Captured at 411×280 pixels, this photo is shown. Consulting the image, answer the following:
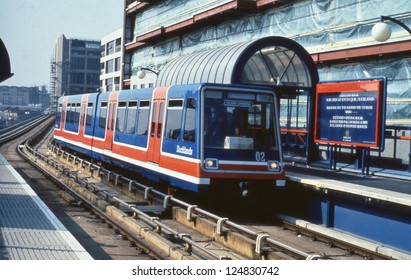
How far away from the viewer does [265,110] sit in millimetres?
13977

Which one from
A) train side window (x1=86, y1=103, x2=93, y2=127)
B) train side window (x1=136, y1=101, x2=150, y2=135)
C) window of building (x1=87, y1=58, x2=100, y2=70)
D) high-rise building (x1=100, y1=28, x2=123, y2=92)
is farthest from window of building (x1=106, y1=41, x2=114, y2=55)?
train side window (x1=136, y1=101, x2=150, y2=135)

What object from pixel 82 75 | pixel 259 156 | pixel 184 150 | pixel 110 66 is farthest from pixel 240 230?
pixel 110 66

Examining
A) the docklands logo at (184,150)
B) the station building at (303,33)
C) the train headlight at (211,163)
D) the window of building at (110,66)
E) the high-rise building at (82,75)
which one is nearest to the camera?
the train headlight at (211,163)

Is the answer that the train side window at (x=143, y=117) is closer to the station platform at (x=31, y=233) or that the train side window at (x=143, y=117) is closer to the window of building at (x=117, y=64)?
the station platform at (x=31, y=233)

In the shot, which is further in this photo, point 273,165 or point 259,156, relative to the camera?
point 273,165

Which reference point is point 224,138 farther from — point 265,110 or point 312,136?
point 312,136

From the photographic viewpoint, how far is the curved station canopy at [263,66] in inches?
659

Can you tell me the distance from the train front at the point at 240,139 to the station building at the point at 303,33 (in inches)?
134

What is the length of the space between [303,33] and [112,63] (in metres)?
18.5

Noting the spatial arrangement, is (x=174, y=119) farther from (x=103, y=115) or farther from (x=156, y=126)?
(x=103, y=115)

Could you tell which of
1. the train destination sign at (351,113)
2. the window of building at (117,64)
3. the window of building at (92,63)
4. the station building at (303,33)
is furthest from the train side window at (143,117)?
the window of building at (117,64)

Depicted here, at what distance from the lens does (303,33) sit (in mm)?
26766

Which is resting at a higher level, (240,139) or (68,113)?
(68,113)
